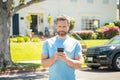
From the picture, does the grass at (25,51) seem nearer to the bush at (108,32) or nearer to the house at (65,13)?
the house at (65,13)

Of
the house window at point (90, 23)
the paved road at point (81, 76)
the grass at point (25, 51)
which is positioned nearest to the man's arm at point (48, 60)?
the paved road at point (81, 76)

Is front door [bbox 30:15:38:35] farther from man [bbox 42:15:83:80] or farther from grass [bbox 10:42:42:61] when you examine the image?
man [bbox 42:15:83:80]

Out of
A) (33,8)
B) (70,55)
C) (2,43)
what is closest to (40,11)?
(33,8)

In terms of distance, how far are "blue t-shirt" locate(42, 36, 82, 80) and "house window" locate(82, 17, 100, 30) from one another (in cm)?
3753

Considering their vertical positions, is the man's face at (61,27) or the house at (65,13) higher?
the house at (65,13)

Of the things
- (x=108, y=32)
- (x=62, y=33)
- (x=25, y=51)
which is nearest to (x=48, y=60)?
(x=62, y=33)

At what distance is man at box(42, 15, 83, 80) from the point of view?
5.09 meters

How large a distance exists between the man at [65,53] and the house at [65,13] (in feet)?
97.3

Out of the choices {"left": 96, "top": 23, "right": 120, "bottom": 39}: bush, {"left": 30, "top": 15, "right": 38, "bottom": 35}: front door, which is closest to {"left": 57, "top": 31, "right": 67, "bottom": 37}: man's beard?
{"left": 96, "top": 23, "right": 120, "bottom": 39}: bush

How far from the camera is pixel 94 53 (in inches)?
685

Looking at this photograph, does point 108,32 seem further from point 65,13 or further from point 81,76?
point 81,76

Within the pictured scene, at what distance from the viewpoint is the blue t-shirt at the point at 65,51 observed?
5133 mm

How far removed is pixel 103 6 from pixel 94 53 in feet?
89.5

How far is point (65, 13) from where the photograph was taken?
132 ft
